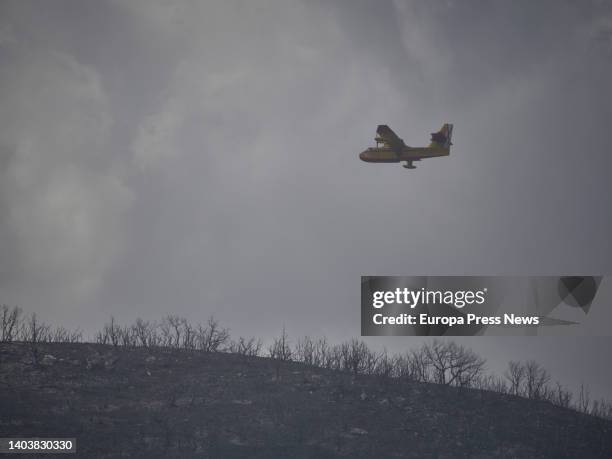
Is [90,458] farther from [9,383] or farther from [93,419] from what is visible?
[9,383]

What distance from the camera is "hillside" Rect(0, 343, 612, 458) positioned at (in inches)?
1721

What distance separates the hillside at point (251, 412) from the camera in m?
43.7

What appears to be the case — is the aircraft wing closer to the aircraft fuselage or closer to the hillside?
the aircraft fuselage

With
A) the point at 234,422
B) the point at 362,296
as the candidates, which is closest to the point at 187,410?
the point at 234,422

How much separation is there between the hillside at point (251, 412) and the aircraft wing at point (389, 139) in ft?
89.8

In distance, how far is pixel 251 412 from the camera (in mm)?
49031

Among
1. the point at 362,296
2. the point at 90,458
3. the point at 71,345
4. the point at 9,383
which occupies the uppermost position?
the point at 362,296

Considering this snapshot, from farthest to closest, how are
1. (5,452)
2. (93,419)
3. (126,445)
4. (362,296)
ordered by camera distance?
(362,296)
(93,419)
(126,445)
(5,452)

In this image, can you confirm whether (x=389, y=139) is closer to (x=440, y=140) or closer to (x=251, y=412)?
(x=440, y=140)

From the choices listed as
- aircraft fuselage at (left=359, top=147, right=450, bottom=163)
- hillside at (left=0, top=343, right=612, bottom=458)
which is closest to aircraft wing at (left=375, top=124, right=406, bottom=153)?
aircraft fuselage at (left=359, top=147, right=450, bottom=163)

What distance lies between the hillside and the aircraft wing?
27.4m

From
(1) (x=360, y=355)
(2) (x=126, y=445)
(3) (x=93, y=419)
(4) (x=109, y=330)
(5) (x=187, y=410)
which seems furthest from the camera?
(1) (x=360, y=355)

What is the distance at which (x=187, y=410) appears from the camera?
4831 centimetres

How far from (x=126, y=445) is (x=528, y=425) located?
101ft
